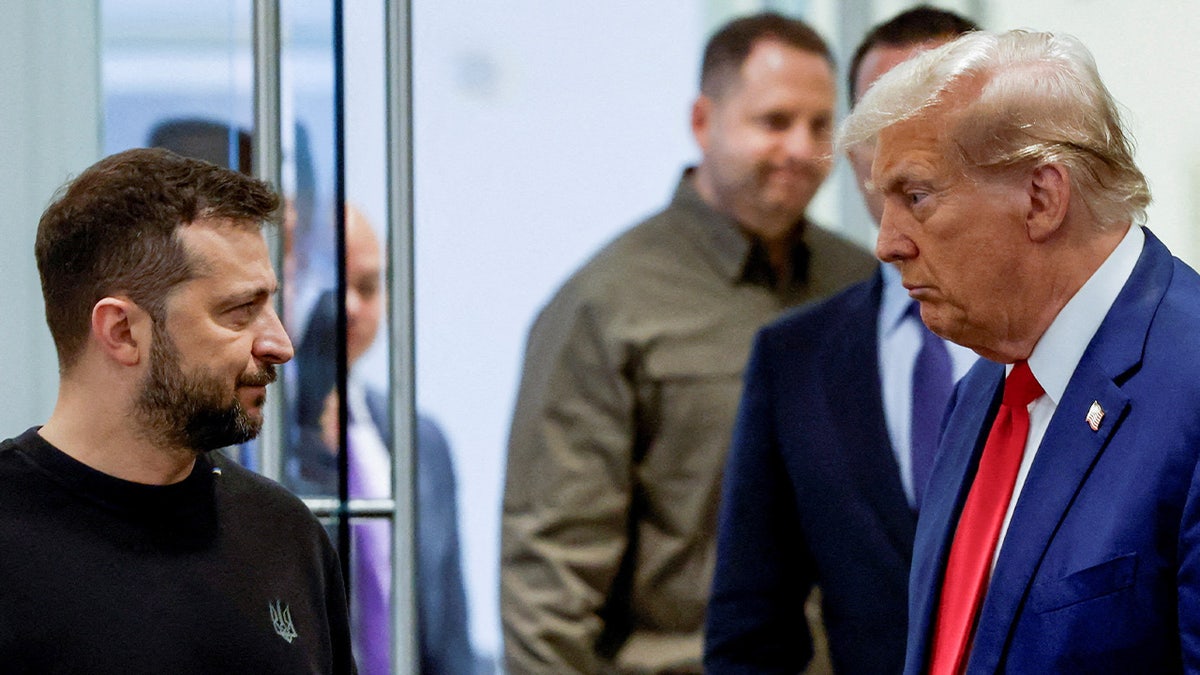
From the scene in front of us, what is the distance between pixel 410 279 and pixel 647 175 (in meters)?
0.53

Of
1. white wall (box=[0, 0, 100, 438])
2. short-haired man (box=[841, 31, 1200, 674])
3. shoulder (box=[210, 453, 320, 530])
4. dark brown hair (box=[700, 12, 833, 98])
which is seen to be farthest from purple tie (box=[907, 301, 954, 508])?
white wall (box=[0, 0, 100, 438])

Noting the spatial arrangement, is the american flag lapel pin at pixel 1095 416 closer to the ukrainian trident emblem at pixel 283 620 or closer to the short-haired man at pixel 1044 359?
the short-haired man at pixel 1044 359

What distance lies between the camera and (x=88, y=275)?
66.2 inches

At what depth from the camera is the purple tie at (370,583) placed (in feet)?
9.22

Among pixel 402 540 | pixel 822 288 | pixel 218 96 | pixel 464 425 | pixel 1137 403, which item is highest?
pixel 218 96

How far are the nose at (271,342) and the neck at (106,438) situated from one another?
0.15 m

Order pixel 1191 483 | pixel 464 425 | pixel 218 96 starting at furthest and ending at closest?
pixel 464 425 → pixel 218 96 → pixel 1191 483

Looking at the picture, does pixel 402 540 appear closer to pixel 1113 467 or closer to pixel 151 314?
pixel 151 314

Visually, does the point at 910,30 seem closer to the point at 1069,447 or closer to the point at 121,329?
the point at 1069,447

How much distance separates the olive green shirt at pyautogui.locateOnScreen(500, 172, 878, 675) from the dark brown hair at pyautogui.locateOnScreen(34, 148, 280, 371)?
1299mm

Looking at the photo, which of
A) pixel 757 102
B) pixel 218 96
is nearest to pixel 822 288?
pixel 757 102

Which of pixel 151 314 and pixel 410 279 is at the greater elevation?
pixel 151 314

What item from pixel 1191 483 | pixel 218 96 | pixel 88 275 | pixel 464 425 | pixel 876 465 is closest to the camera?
pixel 1191 483

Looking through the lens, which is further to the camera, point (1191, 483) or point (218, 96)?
point (218, 96)
